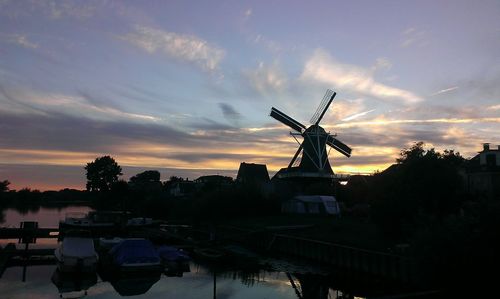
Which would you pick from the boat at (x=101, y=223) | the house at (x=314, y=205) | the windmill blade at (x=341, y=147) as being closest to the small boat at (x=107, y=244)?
the boat at (x=101, y=223)

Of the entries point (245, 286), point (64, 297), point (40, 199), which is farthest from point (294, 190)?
point (40, 199)

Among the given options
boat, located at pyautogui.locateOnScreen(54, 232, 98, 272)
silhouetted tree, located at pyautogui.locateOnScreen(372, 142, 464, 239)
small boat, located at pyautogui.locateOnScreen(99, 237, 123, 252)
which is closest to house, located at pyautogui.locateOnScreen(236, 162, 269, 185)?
small boat, located at pyautogui.locateOnScreen(99, 237, 123, 252)

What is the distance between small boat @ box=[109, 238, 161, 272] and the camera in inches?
1259

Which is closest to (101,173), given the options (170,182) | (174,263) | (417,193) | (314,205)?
(170,182)

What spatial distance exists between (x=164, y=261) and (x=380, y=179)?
19.7 m

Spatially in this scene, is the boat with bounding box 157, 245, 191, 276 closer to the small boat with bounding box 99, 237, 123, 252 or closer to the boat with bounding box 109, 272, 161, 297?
the boat with bounding box 109, 272, 161, 297

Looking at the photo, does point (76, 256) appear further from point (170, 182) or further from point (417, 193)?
point (170, 182)

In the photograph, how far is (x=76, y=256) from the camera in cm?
3155

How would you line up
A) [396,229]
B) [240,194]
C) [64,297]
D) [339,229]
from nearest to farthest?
[64,297]
[396,229]
[339,229]
[240,194]

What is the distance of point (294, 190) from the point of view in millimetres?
75625

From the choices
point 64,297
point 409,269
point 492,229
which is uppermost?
point 492,229

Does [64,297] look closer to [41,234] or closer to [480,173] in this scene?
[41,234]

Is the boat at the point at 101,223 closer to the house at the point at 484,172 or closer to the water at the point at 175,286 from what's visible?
the water at the point at 175,286

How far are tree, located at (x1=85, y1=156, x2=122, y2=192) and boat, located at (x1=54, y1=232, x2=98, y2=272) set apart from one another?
10030 centimetres
